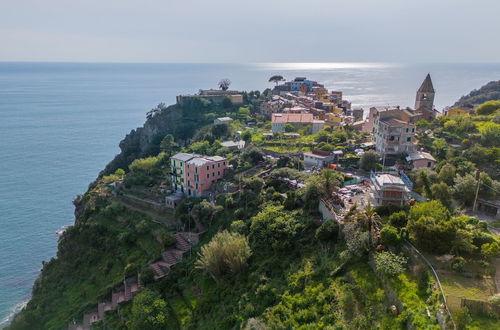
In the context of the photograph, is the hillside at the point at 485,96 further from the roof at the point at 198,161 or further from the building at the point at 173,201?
the building at the point at 173,201

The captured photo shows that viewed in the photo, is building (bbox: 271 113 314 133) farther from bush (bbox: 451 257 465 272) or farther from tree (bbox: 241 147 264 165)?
bush (bbox: 451 257 465 272)

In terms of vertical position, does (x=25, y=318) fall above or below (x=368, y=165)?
below

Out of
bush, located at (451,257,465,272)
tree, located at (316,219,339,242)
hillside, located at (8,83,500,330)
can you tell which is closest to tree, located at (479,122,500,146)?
hillside, located at (8,83,500,330)

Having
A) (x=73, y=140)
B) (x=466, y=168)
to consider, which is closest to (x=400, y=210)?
(x=466, y=168)

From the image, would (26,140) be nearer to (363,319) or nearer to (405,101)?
(363,319)

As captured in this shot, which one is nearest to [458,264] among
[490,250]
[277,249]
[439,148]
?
[490,250]

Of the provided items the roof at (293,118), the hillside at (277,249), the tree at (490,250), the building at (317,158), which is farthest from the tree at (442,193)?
the roof at (293,118)
